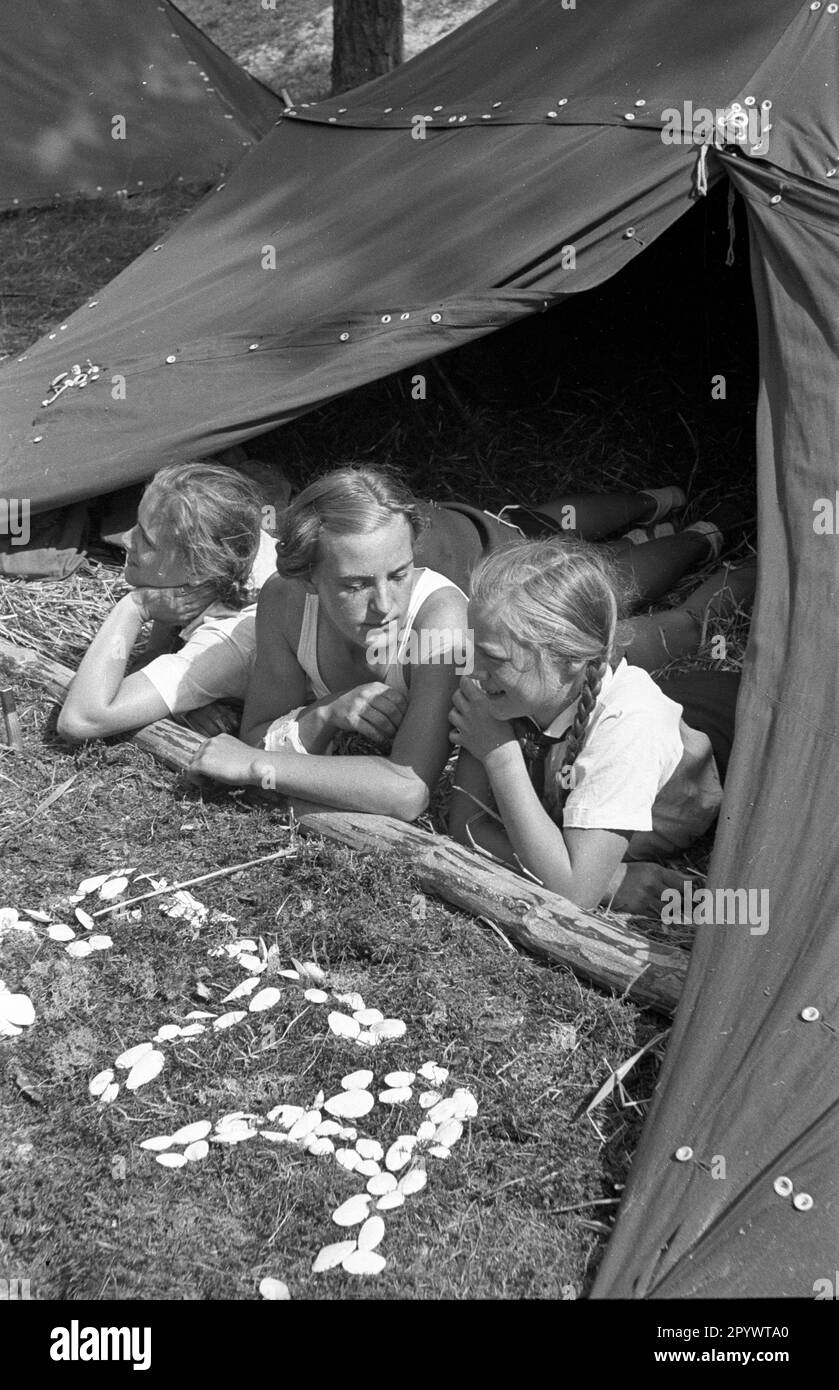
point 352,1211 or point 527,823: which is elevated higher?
point 527,823

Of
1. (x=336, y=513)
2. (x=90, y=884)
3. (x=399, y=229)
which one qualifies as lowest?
(x=90, y=884)

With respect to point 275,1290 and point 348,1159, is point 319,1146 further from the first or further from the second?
point 275,1290

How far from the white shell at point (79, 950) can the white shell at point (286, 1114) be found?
62 centimetres

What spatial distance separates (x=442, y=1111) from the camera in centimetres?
240

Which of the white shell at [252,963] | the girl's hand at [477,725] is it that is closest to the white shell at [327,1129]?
the white shell at [252,963]

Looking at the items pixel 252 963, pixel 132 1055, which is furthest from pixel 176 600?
pixel 132 1055

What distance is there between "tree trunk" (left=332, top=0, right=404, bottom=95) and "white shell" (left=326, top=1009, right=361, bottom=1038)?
6053 millimetres

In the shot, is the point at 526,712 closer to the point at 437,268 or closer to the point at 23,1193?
the point at 23,1193

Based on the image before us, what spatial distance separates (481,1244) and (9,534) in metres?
2.90

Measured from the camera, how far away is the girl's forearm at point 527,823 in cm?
275

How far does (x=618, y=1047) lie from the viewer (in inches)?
98.8

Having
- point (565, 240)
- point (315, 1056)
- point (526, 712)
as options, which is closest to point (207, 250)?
point (565, 240)

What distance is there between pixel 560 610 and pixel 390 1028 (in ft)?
2.76

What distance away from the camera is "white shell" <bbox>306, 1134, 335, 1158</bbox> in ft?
7.70
